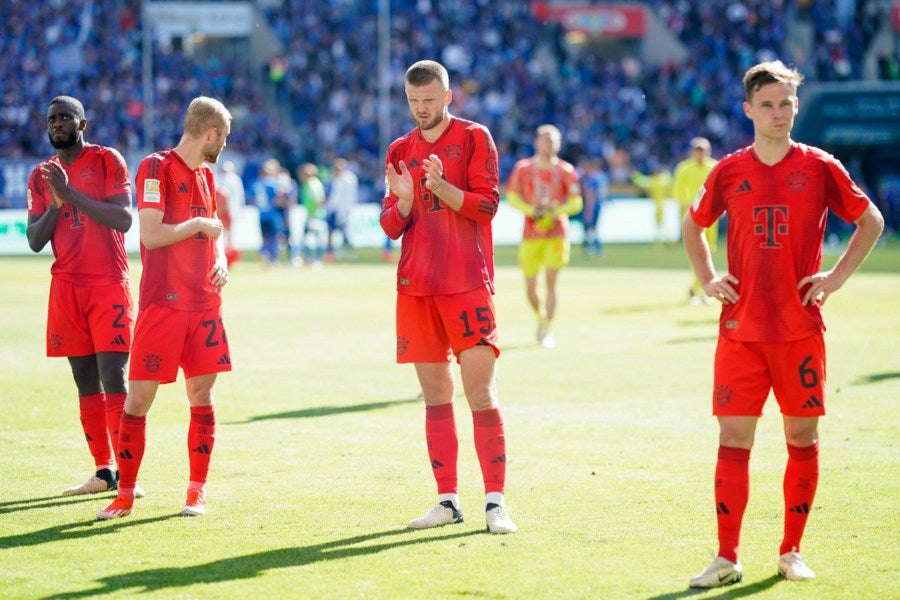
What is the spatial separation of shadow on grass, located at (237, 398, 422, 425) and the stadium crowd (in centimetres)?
3052

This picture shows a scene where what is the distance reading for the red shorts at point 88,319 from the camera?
800 centimetres

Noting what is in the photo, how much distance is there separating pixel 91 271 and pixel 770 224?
3.97 metres

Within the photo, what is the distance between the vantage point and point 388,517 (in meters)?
7.34

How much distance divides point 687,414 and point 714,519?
3659 mm

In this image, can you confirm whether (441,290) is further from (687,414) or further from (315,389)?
(315,389)

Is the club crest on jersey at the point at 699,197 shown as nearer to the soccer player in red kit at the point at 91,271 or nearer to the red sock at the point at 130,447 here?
the red sock at the point at 130,447

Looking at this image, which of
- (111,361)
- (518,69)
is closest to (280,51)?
(518,69)

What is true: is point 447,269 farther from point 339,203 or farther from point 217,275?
point 339,203

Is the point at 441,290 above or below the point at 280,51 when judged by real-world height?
below

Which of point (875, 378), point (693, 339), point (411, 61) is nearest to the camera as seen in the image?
point (875, 378)

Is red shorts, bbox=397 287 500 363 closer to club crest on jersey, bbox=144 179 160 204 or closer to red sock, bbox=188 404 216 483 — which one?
red sock, bbox=188 404 216 483

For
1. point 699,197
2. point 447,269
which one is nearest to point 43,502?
point 447,269

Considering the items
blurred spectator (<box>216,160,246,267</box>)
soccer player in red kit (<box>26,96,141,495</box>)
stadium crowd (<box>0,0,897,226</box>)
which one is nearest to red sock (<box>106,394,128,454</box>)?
soccer player in red kit (<box>26,96,141,495</box>)

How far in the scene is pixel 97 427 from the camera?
26.9 feet
